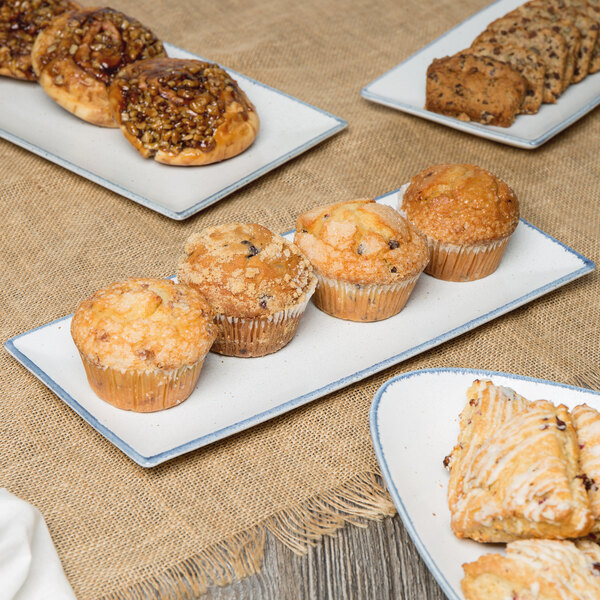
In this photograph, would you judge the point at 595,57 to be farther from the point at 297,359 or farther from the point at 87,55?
the point at 297,359

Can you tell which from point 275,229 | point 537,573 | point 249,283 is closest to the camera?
point 537,573

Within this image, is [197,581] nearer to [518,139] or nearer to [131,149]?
[131,149]

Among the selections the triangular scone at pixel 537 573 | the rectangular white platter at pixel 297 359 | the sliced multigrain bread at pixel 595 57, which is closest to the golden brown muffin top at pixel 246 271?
the rectangular white platter at pixel 297 359

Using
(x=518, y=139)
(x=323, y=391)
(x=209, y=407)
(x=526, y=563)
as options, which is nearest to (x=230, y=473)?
(x=209, y=407)

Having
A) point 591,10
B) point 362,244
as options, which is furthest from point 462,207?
point 591,10

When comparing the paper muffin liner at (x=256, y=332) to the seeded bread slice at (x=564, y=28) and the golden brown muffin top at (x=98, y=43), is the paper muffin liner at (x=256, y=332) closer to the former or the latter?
the golden brown muffin top at (x=98, y=43)
